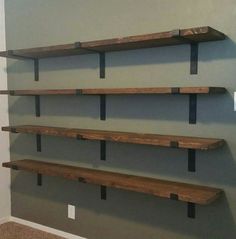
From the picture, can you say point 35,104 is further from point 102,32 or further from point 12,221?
point 12,221

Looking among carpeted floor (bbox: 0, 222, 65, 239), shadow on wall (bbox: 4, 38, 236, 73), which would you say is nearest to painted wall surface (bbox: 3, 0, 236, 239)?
shadow on wall (bbox: 4, 38, 236, 73)

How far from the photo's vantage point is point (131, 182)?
2.33 m

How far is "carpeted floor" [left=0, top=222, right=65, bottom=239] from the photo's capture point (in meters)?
3.00

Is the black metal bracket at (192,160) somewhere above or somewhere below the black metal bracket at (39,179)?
above

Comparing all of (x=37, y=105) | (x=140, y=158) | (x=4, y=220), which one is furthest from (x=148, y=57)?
(x=4, y=220)

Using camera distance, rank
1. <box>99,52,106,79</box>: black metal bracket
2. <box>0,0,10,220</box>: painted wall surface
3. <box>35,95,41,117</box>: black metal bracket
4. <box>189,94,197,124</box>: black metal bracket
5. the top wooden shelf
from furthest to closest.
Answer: <box>0,0,10,220</box>: painted wall surface, <box>35,95,41,117</box>: black metal bracket, <box>99,52,106,79</box>: black metal bracket, <box>189,94,197,124</box>: black metal bracket, the top wooden shelf

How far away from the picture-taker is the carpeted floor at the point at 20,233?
300 centimetres

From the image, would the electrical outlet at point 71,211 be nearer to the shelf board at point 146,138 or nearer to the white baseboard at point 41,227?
the white baseboard at point 41,227

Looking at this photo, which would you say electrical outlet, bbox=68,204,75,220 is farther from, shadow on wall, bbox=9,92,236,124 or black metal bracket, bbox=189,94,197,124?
black metal bracket, bbox=189,94,197,124

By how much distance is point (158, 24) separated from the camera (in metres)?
2.35

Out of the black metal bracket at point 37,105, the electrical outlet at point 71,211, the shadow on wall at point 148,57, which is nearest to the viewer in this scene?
the shadow on wall at point 148,57

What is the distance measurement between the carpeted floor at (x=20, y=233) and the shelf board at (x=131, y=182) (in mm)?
649

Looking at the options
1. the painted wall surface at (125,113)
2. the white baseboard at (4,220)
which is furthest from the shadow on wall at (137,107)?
the white baseboard at (4,220)

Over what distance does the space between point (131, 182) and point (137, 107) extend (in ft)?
1.85
